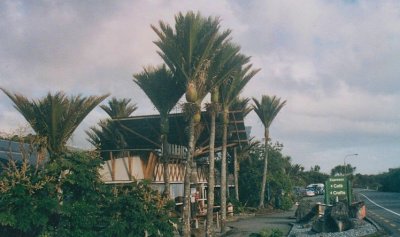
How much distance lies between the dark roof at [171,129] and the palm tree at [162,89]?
193cm

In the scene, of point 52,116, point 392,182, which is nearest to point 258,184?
point 52,116

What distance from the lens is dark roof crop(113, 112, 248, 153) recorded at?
2489cm

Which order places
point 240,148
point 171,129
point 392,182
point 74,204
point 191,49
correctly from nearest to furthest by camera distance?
1. point 74,204
2. point 191,49
3. point 171,129
4. point 240,148
5. point 392,182

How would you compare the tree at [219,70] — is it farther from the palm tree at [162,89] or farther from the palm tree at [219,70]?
the palm tree at [162,89]

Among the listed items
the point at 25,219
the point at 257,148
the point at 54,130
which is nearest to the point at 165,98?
the point at 54,130

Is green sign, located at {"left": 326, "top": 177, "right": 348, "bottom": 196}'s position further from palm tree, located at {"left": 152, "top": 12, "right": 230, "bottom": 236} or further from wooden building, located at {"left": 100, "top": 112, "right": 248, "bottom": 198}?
palm tree, located at {"left": 152, "top": 12, "right": 230, "bottom": 236}

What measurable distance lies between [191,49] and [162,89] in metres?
3.84

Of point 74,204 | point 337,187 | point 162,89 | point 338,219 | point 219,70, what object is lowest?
point 338,219

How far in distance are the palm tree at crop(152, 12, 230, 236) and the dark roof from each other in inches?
203

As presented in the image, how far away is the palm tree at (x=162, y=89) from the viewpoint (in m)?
20.7

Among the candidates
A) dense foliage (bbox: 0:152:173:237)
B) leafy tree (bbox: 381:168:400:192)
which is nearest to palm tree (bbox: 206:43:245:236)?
dense foliage (bbox: 0:152:173:237)

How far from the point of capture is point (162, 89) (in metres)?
20.8

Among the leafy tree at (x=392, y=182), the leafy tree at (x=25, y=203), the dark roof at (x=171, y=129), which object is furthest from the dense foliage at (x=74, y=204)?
the leafy tree at (x=392, y=182)

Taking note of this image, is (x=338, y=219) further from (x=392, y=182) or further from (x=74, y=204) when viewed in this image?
(x=392, y=182)
